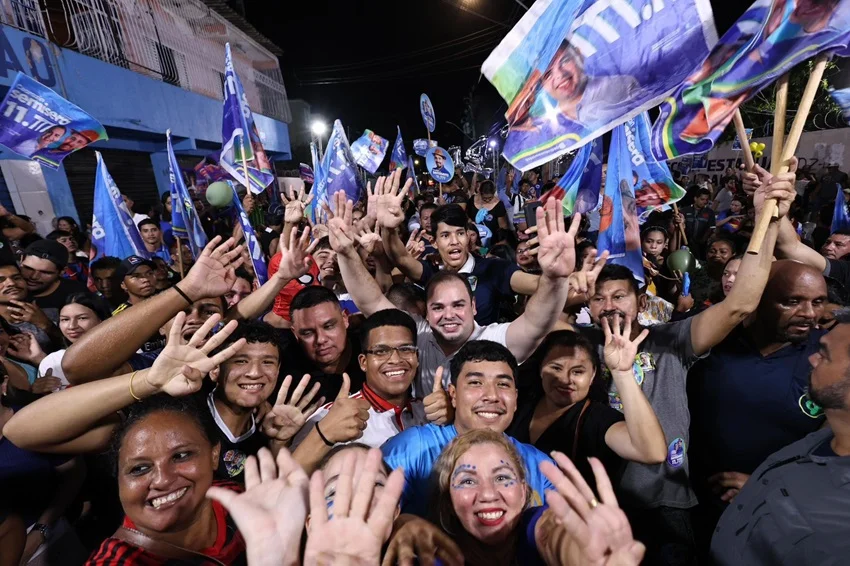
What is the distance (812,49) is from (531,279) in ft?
6.92

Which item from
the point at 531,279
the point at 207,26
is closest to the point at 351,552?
the point at 531,279

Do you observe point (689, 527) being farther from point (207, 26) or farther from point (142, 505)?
point (207, 26)

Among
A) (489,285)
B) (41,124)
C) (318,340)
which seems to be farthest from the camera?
(41,124)

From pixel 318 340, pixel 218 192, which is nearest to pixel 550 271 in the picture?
pixel 318 340

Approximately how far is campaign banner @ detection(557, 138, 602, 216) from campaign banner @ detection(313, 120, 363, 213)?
110 inches

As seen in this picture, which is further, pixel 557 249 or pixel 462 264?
pixel 462 264

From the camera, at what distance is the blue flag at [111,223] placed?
5.00 metres

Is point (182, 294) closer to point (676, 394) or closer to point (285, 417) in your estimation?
point (285, 417)

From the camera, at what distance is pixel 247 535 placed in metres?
1.22

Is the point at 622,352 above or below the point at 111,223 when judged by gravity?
below

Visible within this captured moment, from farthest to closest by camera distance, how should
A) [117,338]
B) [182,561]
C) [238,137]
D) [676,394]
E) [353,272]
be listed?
[238,137] < [353,272] < [676,394] < [117,338] < [182,561]

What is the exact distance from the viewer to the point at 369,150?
30.0 ft

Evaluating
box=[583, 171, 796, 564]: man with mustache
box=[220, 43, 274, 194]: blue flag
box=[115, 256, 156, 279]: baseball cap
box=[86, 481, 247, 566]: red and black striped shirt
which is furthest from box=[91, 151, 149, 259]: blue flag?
box=[583, 171, 796, 564]: man with mustache

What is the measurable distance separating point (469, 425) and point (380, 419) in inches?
23.3
